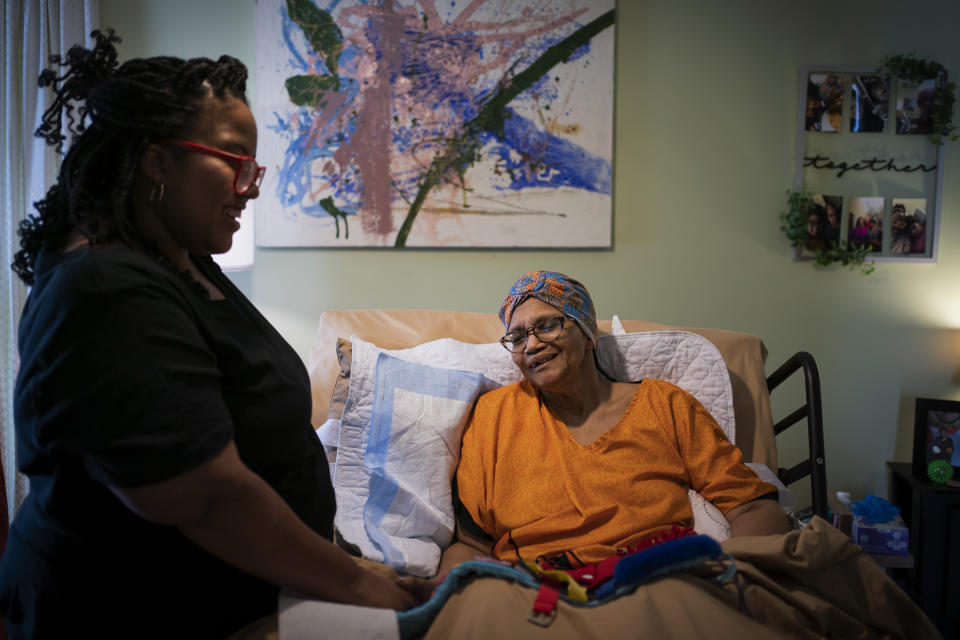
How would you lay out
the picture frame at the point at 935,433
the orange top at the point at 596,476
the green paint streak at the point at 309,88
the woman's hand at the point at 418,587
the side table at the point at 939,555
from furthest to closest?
the green paint streak at the point at 309,88 < the picture frame at the point at 935,433 < the side table at the point at 939,555 < the orange top at the point at 596,476 < the woman's hand at the point at 418,587

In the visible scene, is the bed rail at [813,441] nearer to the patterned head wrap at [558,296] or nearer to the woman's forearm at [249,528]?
the patterned head wrap at [558,296]

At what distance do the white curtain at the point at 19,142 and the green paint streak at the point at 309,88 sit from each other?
2.68 ft

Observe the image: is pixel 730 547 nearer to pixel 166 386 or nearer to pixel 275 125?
pixel 166 386

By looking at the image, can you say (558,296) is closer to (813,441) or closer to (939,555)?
(813,441)

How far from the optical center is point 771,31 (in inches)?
99.7

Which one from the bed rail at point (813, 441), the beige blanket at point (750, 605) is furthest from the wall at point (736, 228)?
the beige blanket at point (750, 605)

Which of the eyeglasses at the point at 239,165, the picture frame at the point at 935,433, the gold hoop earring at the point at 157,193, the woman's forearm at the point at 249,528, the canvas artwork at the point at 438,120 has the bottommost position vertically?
the picture frame at the point at 935,433

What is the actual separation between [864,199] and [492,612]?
90.5 inches

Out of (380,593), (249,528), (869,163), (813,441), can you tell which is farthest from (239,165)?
(869,163)

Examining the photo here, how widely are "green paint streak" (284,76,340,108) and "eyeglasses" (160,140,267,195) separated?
177cm

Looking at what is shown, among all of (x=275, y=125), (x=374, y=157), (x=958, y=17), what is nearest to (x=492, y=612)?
(x=374, y=157)

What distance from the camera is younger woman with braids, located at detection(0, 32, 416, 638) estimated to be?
2.51 feet

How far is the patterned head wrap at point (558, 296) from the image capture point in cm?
175

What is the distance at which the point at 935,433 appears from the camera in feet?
7.97
